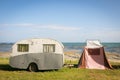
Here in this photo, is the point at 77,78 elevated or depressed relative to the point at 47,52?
depressed

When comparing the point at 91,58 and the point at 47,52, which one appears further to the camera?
the point at 91,58

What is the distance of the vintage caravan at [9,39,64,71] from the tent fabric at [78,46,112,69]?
12.6ft

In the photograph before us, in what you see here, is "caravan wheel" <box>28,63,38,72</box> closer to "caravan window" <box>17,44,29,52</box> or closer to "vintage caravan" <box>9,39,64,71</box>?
"vintage caravan" <box>9,39,64,71</box>

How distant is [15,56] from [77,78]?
6500 millimetres

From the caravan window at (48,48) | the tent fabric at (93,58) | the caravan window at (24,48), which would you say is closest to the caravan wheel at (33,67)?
the caravan window at (24,48)

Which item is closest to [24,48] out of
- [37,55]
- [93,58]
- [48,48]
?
[37,55]

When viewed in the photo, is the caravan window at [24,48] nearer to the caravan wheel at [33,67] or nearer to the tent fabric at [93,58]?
the caravan wheel at [33,67]

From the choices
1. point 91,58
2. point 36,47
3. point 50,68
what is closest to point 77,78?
point 50,68

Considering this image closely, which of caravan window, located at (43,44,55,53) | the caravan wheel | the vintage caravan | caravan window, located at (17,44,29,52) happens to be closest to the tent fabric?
the vintage caravan

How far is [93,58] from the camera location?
23.5 m

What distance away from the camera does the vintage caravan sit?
2016 centimetres

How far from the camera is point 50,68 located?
2017 centimetres

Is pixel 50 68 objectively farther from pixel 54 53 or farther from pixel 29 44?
pixel 29 44

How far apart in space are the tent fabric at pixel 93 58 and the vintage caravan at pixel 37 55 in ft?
12.6
